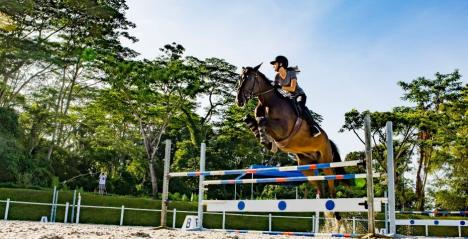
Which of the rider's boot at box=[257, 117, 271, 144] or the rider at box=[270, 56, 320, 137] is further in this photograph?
the rider at box=[270, 56, 320, 137]

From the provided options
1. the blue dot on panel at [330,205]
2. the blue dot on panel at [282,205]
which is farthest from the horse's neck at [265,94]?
the blue dot on panel at [330,205]

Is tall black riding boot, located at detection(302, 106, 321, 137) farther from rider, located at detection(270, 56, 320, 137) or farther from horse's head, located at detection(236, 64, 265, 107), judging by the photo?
horse's head, located at detection(236, 64, 265, 107)

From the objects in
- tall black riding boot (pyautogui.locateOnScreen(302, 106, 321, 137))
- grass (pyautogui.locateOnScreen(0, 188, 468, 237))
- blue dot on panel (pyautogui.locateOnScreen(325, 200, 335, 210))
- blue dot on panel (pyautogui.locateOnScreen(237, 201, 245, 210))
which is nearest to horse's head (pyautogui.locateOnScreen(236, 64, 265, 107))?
tall black riding boot (pyautogui.locateOnScreen(302, 106, 321, 137))

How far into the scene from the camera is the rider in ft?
19.6

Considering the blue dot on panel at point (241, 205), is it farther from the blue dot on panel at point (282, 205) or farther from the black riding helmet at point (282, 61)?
the black riding helmet at point (282, 61)

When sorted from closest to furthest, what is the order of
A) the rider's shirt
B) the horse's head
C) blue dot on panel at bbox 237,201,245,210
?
the horse's head
blue dot on panel at bbox 237,201,245,210
the rider's shirt

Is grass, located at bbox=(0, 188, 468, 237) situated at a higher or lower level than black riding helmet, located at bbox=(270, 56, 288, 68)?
lower

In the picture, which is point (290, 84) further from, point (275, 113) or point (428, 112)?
point (428, 112)

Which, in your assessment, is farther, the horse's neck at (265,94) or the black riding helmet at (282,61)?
the black riding helmet at (282,61)

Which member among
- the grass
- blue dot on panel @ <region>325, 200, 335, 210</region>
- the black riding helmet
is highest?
the black riding helmet

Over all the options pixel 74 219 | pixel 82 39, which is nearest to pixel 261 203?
pixel 74 219

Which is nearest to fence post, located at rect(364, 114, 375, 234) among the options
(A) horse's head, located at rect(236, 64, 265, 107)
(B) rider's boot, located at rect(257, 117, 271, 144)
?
(B) rider's boot, located at rect(257, 117, 271, 144)

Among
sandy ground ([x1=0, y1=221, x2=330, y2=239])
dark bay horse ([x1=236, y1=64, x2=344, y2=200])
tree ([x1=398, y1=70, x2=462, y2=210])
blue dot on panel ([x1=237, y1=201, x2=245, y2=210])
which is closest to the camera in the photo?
sandy ground ([x1=0, y1=221, x2=330, y2=239])

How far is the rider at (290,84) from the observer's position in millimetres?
5969
